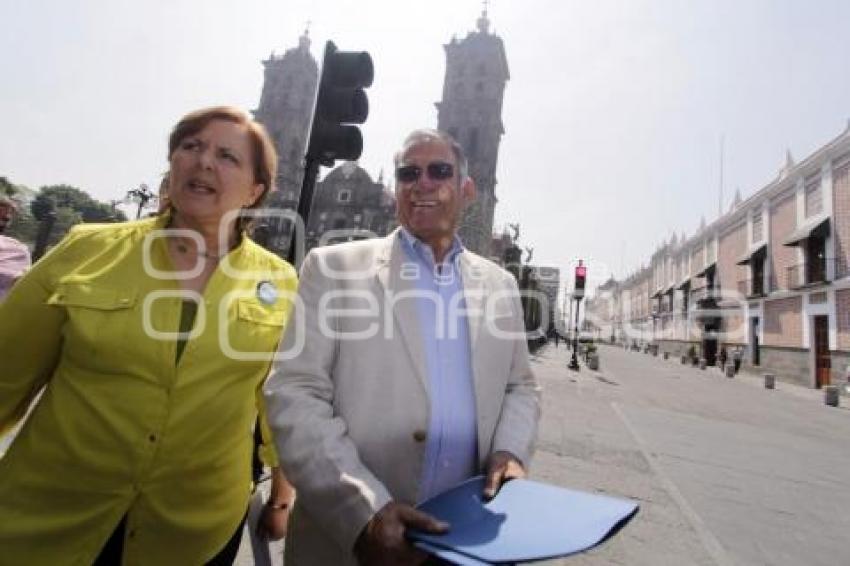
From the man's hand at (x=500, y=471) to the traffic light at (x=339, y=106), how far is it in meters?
2.22

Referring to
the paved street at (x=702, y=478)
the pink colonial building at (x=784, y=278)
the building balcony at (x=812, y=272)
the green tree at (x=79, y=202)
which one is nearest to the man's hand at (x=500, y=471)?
the paved street at (x=702, y=478)

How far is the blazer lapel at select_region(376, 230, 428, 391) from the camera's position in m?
1.80

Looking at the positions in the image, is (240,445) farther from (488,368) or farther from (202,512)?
(488,368)

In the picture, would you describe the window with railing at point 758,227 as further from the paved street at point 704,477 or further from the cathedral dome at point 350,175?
the cathedral dome at point 350,175

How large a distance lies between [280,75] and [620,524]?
5854cm

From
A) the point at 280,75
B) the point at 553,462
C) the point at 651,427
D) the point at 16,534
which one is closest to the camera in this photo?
the point at 16,534

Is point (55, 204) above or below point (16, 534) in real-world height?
above

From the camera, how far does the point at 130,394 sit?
1655 mm

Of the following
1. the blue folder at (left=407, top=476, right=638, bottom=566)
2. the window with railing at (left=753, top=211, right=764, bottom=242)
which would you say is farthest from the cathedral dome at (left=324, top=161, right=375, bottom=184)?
the blue folder at (left=407, top=476, right=638, bottom=566)

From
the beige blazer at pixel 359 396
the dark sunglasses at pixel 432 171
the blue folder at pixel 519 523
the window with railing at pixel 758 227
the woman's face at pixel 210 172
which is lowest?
the blue folder at pixel 519 523

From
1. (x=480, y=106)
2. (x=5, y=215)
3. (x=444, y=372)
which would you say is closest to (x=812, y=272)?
(x=480, y=106)

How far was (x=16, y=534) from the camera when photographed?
153cm

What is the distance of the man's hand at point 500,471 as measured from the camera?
5.10 feet

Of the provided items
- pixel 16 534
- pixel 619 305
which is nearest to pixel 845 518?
pixel 16 534
